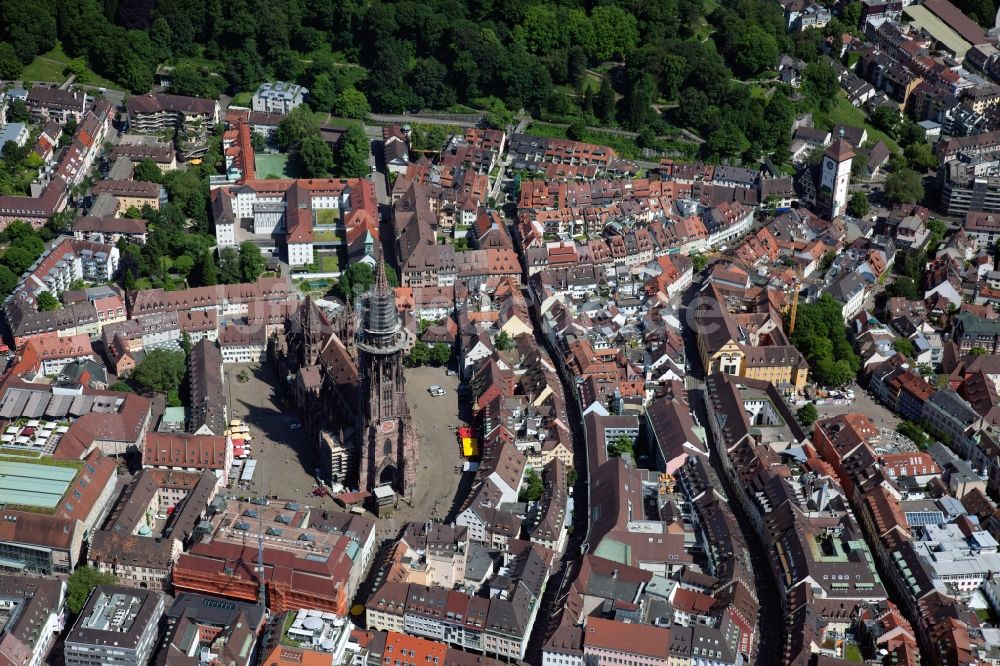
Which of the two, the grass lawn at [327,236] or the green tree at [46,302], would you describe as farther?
the grass lawn at [327,236]

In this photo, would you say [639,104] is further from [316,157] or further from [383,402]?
[383,402]

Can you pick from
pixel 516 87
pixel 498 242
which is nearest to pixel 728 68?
pixel 516 87

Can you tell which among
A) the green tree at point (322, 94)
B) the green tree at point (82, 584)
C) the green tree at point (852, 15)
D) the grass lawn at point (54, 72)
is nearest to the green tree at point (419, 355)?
the green tree at point (82, 584)

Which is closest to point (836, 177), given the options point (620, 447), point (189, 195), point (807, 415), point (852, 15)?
point (807, 415)

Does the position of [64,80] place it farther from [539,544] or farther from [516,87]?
[539,544]

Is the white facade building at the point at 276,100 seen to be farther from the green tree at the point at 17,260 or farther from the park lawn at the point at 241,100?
the green tree at the point at 17,260
